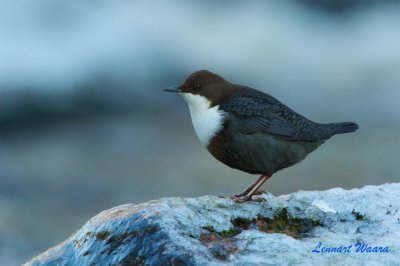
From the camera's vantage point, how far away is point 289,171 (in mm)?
9117

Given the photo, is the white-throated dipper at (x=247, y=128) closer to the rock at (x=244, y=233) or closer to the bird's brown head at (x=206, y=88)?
the bird's brown head at (x=206, y=88)

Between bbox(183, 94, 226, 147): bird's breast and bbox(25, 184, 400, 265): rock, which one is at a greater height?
bbox(183, 94, 226, 147): bird's breast

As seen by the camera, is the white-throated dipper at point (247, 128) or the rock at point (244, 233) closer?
the rock at point (244, 233)

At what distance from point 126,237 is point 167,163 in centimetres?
606

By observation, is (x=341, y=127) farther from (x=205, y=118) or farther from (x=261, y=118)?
(x=205, y=118)

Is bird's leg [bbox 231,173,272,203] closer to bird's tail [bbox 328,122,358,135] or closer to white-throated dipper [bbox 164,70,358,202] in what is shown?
white-throated dipper [bbox 164,70,358,202]

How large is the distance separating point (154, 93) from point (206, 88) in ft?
21.3

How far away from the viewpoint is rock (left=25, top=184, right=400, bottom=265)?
3.21 metres

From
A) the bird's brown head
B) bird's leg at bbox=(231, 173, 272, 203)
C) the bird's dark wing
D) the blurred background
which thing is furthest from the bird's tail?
the blurred background

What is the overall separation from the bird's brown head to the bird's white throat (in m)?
0.03

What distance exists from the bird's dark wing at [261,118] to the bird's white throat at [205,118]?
70 mm

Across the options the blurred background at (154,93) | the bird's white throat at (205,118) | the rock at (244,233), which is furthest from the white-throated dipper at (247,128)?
the blurred background at (154,93)

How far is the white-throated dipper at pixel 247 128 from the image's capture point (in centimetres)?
466

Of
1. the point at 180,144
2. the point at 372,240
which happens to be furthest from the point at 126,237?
the point at 180,144
